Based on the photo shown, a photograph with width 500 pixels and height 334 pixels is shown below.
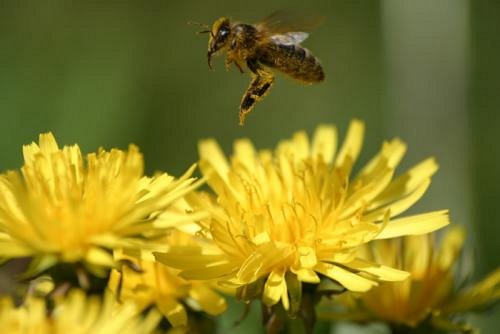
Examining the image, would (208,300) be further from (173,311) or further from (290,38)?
(290,38)

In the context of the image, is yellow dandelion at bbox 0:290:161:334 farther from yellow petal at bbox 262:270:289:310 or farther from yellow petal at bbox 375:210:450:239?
yellow petal at bbox 375:210:450:239

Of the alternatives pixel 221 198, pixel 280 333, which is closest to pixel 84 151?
pixel 221 198

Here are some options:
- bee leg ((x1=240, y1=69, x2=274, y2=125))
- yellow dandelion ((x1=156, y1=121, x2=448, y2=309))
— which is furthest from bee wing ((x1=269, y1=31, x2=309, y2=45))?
yellow dandelion ((x1=156, y1=121, x2=448, y2=309))

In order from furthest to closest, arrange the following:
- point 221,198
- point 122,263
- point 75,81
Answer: point 75,81, point 221,198, point 122,263

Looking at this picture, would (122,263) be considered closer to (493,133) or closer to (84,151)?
(84,151)

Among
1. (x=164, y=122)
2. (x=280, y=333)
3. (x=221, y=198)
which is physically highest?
(x=164, y=122)

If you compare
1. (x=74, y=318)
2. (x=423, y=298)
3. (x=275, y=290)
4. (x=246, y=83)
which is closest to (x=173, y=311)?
(x=275, y=290)

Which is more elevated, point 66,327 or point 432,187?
point 432,187
